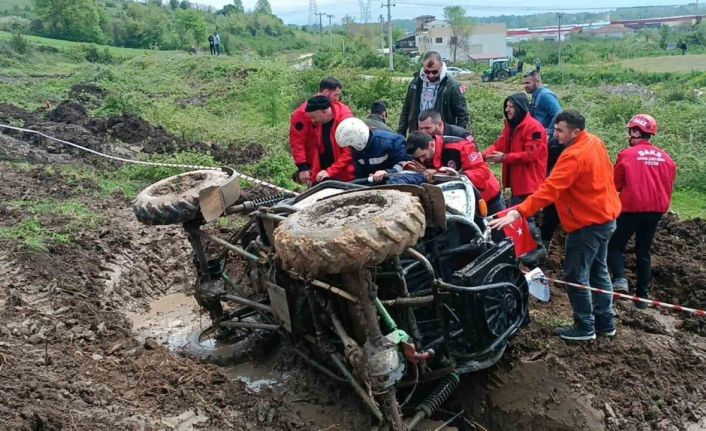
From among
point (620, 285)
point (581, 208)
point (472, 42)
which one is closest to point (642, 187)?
point (620, 285)

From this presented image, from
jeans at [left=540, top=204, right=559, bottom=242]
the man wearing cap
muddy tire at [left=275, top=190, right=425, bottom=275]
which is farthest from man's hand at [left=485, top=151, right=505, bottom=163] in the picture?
muddy tire at [left=275, top=190, right=425, bottom=275]

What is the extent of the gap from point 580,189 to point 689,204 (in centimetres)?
566

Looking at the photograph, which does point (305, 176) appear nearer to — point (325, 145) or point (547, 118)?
point (325, 145)

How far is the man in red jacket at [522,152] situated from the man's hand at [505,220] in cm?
184

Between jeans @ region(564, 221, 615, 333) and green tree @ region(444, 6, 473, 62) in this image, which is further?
green tree @ region(444, 6, 473, 62)

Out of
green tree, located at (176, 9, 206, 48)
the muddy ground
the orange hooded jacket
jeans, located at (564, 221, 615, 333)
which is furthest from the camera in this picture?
green tree, located at (176, 9, 206, 48)

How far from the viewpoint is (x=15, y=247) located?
649 cm

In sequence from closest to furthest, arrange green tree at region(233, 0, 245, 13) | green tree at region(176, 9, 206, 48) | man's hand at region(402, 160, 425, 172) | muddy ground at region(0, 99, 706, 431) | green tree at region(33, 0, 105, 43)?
muddy ground at region(0, 99, 706, 431) → man's hand at region(402, 160, 425, 172) → green tree at region(176, 9, 206, 48) → green tree at region(33, 0, 105, 43) → green tree at region(233, 0, 245, 13)

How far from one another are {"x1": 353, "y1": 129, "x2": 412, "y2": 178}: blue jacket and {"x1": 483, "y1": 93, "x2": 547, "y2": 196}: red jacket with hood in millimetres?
1250

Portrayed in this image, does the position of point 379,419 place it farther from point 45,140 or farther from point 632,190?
point 45,140

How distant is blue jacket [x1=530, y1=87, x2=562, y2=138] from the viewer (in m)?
7.43

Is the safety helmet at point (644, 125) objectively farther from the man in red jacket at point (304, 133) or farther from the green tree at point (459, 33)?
the green tree at point (459, 33)

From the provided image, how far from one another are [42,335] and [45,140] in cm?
975

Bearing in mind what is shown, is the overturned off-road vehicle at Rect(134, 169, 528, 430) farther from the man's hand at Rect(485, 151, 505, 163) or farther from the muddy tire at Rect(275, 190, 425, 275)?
the man's hand at Rect(485, 151, 505, 163)
